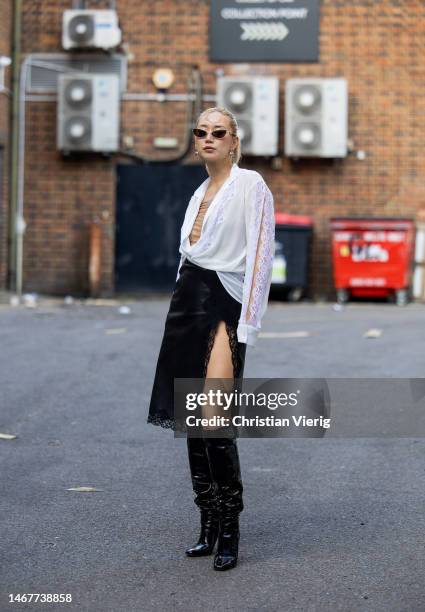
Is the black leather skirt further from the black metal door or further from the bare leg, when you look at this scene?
the black metal door

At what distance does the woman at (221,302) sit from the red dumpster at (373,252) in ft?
43.1

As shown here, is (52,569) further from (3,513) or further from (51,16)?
(51,16)

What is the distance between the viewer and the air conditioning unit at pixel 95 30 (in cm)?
1781

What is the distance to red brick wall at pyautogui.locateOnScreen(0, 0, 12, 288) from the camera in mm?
17781

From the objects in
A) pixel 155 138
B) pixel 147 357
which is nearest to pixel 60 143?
pixel 155 138

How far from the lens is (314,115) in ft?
58.4

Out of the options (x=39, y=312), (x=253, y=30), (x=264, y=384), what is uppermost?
(x=253, y=30)

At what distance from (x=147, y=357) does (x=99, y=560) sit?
19.4 ft

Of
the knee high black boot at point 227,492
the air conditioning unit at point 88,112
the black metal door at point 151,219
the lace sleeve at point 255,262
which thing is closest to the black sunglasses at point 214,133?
the lace sleeve at point 255,262

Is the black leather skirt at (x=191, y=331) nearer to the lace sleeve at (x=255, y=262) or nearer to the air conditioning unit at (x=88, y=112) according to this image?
the lace sleeve at (x=255, y=262)

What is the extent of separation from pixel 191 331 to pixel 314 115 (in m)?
14.1

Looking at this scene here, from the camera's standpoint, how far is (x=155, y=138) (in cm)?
1838

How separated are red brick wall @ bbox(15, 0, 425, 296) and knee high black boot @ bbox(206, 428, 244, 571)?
1432 centimetres

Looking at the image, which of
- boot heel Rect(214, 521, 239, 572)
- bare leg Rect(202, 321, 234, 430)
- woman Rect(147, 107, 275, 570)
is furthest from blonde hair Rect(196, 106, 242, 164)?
boot heel Rect(214, 521, 239, 572)
